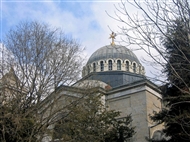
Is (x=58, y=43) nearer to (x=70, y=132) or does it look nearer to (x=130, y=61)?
(x=70, y=132)

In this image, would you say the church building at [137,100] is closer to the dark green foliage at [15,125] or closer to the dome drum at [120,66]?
the dome drum at [120,66]

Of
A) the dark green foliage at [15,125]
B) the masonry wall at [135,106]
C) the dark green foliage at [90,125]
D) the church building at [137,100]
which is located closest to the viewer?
the dark green foliage at [15,125]

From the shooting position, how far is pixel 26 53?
1298 centimetres

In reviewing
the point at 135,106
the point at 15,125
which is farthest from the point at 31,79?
the point at 135,106

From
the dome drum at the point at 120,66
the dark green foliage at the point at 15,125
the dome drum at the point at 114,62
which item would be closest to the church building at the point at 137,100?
the dome drum at the point at 120,66

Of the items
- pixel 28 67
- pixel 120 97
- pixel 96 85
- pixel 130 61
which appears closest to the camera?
pixel 28 67

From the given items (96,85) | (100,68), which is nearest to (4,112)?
(96,85)

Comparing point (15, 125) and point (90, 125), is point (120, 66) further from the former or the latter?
point (15, 125)

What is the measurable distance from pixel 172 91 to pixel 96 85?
3722 millimetres

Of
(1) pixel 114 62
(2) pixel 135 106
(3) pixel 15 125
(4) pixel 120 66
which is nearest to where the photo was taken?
(3) pixel 15 125

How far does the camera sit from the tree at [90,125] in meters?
13.0

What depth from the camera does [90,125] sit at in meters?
16.0

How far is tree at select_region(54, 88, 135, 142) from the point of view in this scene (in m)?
13.0

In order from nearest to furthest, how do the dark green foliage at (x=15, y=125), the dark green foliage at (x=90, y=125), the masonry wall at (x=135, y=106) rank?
the dark green foliage at (x=15, y=125)
the dark green foliage at (x=90, y=125)
the masonry wall at (x=135, y=106)
